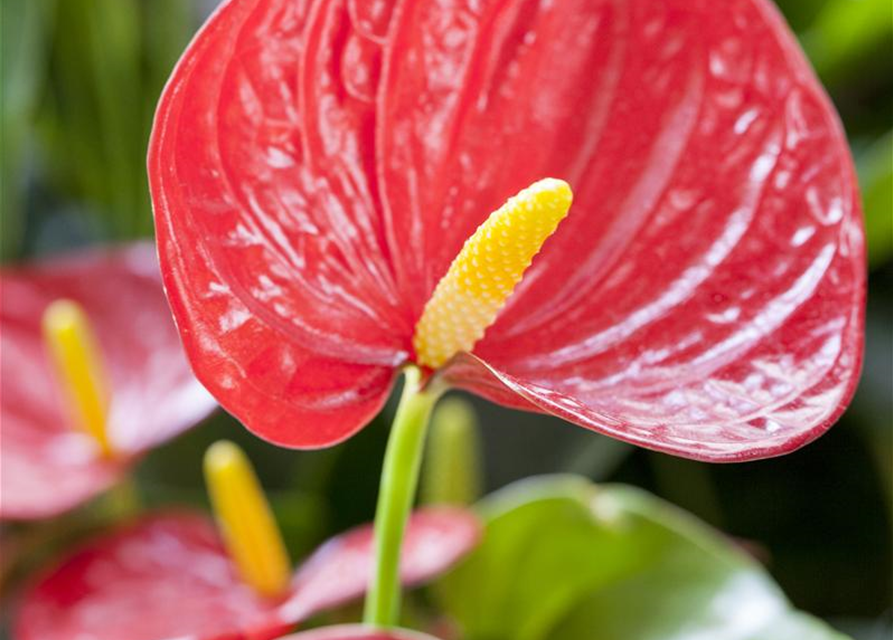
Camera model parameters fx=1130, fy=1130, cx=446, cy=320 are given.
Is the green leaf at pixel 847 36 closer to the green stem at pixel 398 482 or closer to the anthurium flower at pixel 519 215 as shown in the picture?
the anthurium flower at pixel 519 215

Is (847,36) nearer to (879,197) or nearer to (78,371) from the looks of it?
(879,197)

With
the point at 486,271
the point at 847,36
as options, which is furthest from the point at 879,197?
the point at 486,271

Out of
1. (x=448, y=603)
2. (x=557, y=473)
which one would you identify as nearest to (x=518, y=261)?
(x=448, y=603)

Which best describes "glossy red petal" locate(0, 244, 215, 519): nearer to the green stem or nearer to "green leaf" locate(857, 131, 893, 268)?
the green stem

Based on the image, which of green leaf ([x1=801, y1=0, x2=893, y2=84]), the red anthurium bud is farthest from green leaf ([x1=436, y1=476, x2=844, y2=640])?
green leaf ([x1=801, y1=0, x2=893, y2=84])

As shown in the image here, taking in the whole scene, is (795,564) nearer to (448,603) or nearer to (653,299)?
(448,603)

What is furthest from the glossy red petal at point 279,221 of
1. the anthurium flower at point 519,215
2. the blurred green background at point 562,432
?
the blurred green background at point 562,432
